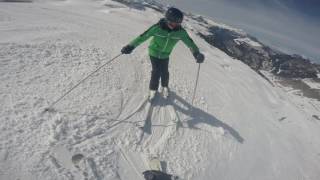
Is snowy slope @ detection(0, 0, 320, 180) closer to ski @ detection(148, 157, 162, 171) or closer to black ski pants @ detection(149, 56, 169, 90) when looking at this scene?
ski @ detection(148, 157, 162, 171)

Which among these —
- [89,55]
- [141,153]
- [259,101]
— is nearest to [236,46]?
[259,101]

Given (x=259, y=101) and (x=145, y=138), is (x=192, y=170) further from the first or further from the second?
(x=259, y=101)

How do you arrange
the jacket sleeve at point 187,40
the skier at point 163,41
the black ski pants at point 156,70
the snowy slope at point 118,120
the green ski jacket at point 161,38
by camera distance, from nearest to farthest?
the snowy slope at point 118,120
the skier at point 163,41
the green ski jacket at point 161,38
the jacket sleeve at point 187,40
the black ski pants at point 156,70

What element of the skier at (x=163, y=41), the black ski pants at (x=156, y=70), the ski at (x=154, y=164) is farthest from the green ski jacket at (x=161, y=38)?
the ski at (x=154, y=164)

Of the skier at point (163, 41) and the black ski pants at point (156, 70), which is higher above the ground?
the skier at point (163, 41)

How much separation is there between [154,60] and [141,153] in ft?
10.3

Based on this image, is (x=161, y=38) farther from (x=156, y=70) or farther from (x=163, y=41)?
(x=156, y=70)

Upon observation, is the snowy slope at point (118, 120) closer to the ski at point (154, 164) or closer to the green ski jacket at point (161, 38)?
the ski at point (154, 164)

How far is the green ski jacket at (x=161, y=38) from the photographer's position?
10.0 m

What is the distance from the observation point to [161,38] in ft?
33.6

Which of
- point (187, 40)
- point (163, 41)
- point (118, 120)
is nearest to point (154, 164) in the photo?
point (118, 120)

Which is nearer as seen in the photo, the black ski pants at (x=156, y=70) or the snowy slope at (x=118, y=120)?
the snowy slope at (x=118, y=120)

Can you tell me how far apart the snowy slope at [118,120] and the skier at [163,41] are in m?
0.88

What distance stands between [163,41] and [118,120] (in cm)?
260
